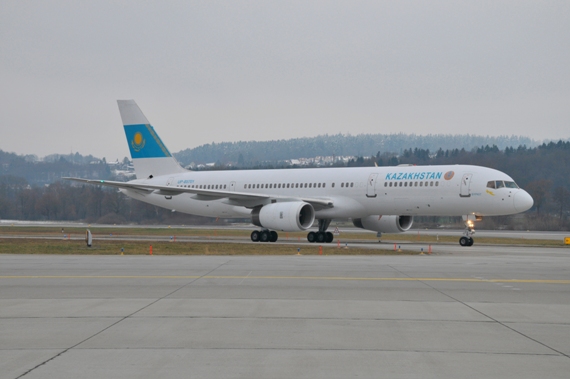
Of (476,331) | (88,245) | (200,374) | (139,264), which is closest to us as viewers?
Result: (200,374)

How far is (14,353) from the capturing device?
26.2 feet

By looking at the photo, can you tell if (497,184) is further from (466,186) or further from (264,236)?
(264,236)

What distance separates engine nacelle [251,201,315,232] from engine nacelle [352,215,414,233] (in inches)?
176

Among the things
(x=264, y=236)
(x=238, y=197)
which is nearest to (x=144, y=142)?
(x=238, y=197)

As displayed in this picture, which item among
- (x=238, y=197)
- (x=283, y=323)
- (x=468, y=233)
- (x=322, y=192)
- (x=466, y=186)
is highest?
(x=466, y=186)

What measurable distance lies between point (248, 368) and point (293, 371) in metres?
0.50

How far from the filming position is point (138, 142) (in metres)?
44.2

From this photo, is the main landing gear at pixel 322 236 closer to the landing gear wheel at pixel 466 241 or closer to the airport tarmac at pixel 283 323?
the landing gear wheel at pixel 466 241

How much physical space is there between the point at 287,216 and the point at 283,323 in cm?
2371

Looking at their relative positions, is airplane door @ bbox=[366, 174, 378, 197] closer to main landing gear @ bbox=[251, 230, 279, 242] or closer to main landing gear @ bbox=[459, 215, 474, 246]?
main landing gear @ bbox=[459, 215, 474, 246]

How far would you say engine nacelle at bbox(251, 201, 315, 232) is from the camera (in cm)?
3375

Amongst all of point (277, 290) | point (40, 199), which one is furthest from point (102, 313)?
point (40, 199)

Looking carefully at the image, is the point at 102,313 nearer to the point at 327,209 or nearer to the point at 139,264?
the point at 139,264

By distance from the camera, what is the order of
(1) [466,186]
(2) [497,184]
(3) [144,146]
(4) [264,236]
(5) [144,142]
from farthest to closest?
1. (3) [144,146]
2. (5) [144,142]
3. (4) [264,236]
4. (1) [466,186]
5. (2) [497,184]
